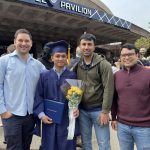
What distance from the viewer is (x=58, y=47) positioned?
3938mm

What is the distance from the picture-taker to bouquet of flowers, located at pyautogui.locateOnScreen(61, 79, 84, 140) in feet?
12.4

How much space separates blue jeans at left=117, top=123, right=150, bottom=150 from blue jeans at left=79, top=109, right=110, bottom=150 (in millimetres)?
260

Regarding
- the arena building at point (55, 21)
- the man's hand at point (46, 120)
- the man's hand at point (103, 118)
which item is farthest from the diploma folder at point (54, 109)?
the arena building at point (55, 21)

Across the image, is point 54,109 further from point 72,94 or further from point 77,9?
point 77,9

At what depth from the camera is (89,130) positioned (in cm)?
414

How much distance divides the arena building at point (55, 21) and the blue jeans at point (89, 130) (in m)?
17.1

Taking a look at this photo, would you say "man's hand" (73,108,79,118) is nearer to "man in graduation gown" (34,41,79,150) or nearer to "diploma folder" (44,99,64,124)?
"man in graduation gown" (34,41,79,150)

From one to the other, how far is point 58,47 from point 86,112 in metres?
0.90

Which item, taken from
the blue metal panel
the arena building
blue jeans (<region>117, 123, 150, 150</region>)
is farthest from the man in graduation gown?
the blue metal panel

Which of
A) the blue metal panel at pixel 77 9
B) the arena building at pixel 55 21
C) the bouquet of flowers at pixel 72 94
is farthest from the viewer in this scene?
the arena building at pixel 55 21

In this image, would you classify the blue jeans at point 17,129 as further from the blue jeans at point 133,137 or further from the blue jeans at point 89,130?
the blue jeans at point 133,137

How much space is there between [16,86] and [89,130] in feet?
3.64

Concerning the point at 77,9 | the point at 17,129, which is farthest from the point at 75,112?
the point at 77,9

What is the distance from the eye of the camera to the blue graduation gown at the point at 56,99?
12.8 ft
